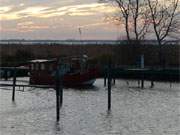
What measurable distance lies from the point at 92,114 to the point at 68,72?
82.8ft

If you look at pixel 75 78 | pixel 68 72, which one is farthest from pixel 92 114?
pixel 68 72

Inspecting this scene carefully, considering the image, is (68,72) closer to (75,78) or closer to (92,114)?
(75,78)

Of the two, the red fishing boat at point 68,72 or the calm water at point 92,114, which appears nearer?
the calm water at point 92,114

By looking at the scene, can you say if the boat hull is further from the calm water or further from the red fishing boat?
the calm water

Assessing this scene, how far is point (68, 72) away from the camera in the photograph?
5506cm

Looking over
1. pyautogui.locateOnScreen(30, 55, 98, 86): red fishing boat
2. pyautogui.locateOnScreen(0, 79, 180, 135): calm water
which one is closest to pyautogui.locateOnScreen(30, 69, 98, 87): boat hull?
pyautogui.locateOnScreen(30, 55, 98, 86): red fishing boat

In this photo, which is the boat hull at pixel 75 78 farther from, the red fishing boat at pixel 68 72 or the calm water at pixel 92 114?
the calm water at pixel 92 114

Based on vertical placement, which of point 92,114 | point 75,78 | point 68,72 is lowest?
point 92,114

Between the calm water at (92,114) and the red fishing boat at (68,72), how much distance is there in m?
8.10

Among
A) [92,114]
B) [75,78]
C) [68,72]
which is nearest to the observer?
[92,114]

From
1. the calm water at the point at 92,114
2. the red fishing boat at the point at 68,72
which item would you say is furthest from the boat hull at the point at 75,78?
the calm water at the point at 92,114

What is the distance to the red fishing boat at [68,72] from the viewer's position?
54250mm

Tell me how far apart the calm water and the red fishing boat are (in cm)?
810

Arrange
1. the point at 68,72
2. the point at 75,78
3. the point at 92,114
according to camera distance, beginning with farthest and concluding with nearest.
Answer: the point at 68,72 < the point at 75,78 < the point at 92,114
